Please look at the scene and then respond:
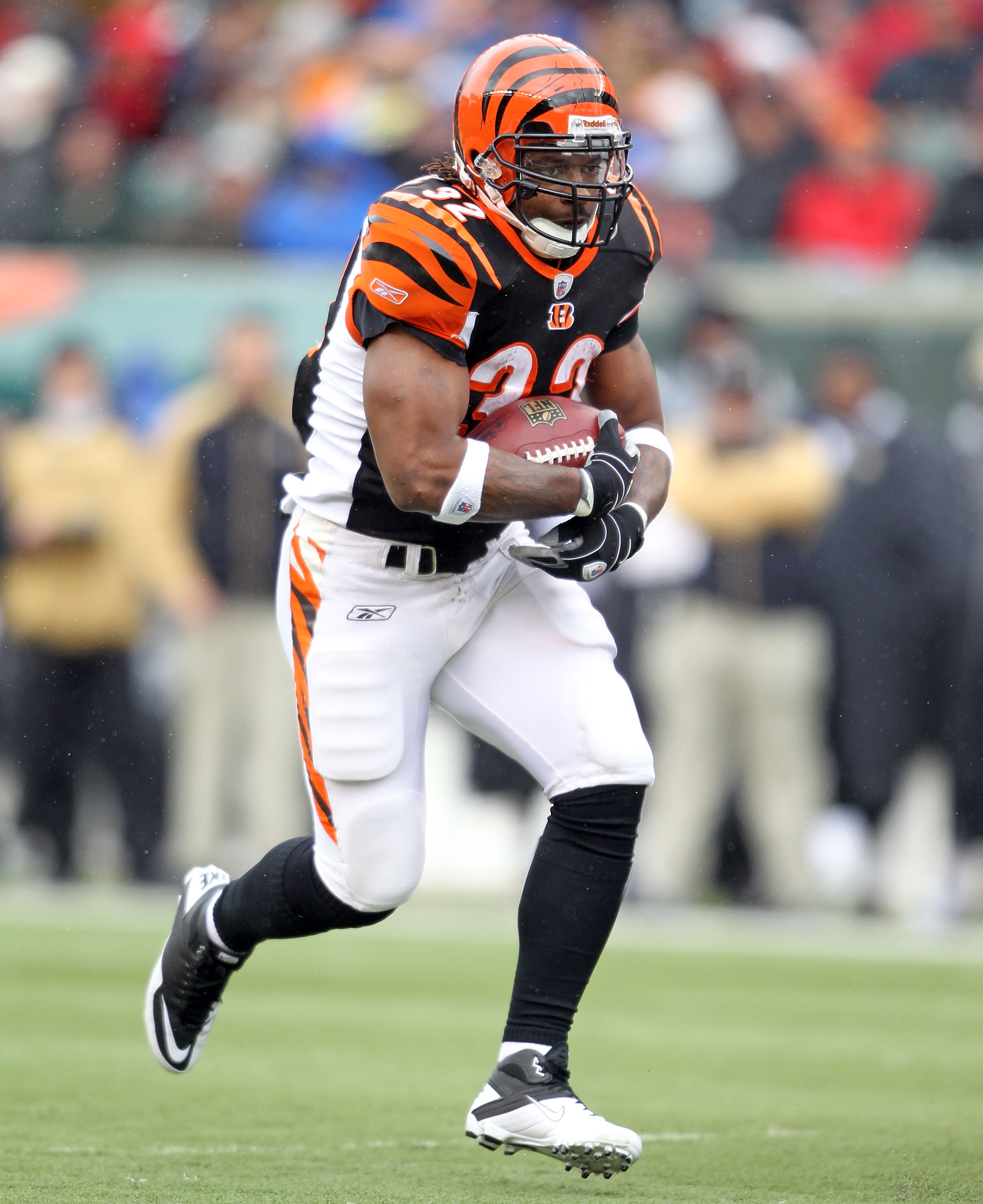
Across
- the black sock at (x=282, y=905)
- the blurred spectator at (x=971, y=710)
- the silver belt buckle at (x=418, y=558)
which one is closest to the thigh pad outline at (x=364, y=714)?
the silver belt buckle at (x=418, y=558)

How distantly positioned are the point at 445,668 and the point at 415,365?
0.71 meters

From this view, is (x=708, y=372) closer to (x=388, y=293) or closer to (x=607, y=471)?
(x=607, y=471)

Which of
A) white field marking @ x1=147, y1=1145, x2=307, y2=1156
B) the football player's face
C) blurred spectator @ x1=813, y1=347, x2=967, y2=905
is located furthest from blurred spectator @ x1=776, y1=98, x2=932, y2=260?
white field marking @ x1=147, y1=1145, x2=307, y2=1156

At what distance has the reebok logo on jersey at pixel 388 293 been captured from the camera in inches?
145

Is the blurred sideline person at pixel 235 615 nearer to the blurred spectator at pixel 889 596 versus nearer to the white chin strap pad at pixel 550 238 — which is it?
the blurred spectator at pixel 889 596

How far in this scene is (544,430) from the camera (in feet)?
12.9

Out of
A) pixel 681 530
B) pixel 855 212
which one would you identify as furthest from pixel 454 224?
pixel 855 212

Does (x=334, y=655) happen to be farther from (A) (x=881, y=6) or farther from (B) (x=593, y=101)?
(A) (x=881, y=6)

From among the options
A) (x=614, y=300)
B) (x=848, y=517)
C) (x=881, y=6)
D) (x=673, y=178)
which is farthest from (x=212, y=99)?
(x=614, y=300)

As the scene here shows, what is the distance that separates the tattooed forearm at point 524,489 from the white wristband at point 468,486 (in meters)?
0.01

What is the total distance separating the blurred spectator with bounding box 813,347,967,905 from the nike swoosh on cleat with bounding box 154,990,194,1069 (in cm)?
480

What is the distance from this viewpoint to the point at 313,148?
37.9 ft

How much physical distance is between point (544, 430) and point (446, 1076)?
2092mm

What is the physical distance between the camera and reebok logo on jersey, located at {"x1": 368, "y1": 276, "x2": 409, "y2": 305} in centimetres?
369
